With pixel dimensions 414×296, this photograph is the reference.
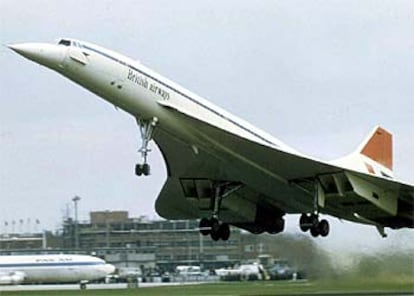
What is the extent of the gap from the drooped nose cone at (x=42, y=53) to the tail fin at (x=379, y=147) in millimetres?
8382

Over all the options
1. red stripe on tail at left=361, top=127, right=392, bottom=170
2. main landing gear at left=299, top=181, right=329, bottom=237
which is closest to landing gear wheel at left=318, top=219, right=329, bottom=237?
main landing gear at left=299, top=181, right=329, bottom=237

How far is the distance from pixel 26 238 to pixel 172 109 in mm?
12379

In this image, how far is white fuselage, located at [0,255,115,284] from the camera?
98.1 ft

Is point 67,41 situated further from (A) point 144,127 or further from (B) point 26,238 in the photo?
(B) point 26,238

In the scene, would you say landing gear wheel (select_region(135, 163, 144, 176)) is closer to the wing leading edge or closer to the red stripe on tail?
the wing leading edge

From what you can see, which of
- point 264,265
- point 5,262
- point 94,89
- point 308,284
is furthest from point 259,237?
point 5,262

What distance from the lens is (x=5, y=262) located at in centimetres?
3066

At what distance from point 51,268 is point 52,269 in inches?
2.0

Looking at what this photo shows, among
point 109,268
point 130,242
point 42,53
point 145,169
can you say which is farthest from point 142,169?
point 109,268

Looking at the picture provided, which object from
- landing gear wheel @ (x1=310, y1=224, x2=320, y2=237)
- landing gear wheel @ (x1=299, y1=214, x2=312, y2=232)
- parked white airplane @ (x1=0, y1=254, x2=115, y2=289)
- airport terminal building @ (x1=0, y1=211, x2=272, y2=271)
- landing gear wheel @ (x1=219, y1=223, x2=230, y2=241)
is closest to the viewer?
landing gear wheel @ (x1=310, y1=224, x2=320, y2=237)

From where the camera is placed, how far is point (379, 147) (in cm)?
2534

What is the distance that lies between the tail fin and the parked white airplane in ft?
28.5

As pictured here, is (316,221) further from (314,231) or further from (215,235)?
(215,235)

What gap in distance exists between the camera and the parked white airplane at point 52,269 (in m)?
29.9
